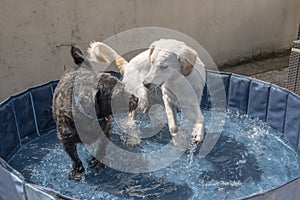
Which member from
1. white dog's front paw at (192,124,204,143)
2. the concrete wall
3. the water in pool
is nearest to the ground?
the concrete wall

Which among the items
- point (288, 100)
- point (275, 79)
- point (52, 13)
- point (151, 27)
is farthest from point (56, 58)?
point (275, 79)

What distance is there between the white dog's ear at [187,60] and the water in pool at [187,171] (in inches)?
22.9

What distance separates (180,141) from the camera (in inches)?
97.5

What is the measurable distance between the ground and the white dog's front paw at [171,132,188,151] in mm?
1900

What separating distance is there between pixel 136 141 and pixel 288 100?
3.63 ft

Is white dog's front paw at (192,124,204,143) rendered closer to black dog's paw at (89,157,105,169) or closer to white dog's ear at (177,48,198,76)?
white dog's ear at (177,48,198,76)

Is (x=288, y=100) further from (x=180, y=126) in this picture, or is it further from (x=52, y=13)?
(x=52, y=13)

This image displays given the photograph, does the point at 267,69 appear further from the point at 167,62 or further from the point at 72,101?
the point at 72,101

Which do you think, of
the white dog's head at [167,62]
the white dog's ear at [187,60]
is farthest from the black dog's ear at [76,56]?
the white dog's ear at [187,60]

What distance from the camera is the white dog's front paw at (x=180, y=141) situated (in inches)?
97.2

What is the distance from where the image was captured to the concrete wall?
3.14 metres

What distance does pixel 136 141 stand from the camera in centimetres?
261

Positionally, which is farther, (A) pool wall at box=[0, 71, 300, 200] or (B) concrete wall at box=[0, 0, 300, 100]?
(B) concrete wall at box=[0, 0, 300, 100]

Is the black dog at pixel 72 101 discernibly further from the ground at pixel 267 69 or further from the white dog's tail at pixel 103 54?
the ground at pixel 267 69
